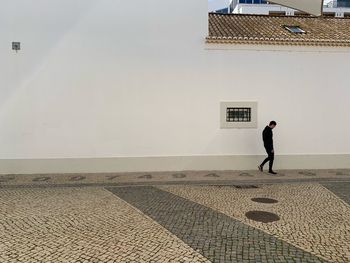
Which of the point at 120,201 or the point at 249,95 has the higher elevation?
the point at 249,95

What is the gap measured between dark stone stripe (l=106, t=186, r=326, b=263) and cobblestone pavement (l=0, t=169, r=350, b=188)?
1979 mm

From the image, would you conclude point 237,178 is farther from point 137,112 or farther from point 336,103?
point 336,103

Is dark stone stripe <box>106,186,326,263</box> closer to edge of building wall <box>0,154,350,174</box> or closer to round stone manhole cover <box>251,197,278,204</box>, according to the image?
round stone manhole cover <box>251,197,278,204</box>

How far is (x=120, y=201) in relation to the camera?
7.14 m

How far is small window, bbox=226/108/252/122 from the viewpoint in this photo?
10.9 meters

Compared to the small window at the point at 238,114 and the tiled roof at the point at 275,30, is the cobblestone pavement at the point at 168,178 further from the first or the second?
the tiled roof at the point at 275,30

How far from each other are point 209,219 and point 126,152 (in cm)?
519

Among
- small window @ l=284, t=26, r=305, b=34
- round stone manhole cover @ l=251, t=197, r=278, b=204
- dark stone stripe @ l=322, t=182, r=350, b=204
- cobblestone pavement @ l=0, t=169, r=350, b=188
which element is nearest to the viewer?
round stone manhole cover @ l=251, t=197, r=278, b=204

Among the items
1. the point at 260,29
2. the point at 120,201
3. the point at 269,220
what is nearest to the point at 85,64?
the point at 120,201

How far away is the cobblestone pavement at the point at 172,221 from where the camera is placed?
445cm

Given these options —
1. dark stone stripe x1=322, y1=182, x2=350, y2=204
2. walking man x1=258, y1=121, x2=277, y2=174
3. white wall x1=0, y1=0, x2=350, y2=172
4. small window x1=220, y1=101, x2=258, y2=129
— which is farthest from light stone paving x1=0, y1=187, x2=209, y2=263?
walking man x1=258, y1=121, x2=277, y2=174

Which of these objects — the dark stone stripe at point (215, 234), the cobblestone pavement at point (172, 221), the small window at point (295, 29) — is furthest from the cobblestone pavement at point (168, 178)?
the small window at point (295, 29)

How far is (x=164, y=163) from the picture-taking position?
10625mm

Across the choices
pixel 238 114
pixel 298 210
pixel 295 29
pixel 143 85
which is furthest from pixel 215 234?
pixel 295 29
